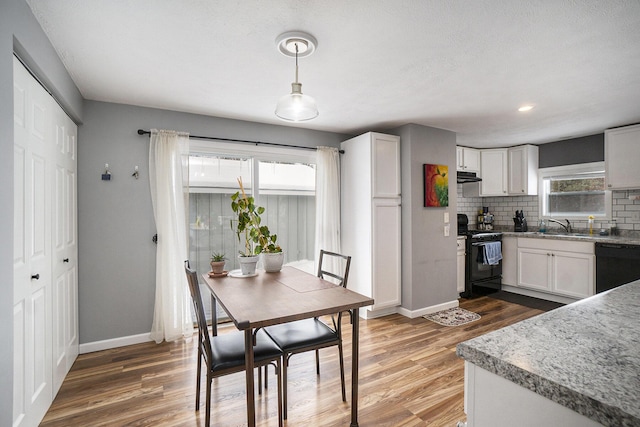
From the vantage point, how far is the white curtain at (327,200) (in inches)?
158

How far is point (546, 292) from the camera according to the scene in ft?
14.8

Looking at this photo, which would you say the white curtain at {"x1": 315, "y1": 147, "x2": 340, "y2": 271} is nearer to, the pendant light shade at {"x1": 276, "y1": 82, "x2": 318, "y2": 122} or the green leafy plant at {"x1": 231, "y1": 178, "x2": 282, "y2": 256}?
the green leafy plant at {"x1": 231, "y1": 178, "x2": 282, "y2": 256}

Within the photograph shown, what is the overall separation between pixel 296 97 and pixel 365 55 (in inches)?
26.6

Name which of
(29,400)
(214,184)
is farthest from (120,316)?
(214,184)

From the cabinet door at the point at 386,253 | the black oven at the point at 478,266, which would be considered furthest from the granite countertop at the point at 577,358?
the black oven at the point at 478,266

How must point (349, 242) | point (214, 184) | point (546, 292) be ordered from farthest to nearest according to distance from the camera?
1. point (546, 292)
2. point (349, 242)
3. point (214, 184)

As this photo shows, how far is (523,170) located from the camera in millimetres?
4883

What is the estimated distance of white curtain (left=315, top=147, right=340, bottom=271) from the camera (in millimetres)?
4012

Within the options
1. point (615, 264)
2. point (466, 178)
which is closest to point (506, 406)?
point (615, 264)

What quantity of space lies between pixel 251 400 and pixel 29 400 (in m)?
1.31

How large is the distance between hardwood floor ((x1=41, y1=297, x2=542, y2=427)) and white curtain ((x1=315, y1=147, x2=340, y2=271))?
1.25 metres

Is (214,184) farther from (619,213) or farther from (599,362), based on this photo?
(619,213)

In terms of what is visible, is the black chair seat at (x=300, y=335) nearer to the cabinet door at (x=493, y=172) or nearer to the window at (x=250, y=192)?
the window at (x=250, y=192)

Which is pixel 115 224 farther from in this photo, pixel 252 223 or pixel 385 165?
pixel 385 165
